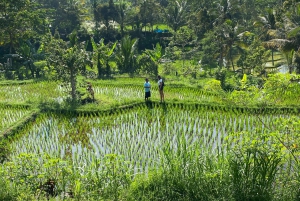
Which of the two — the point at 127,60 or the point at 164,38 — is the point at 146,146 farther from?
the point at 164,38

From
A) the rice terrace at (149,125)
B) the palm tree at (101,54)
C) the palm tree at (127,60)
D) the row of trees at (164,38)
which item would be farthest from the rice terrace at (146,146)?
the row of trees at (164,38)

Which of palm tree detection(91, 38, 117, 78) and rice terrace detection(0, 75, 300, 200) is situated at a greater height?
palm tree detection(91, 38, 117, 78)

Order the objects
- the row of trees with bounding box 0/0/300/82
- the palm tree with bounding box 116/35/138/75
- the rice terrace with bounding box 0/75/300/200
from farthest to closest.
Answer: the palm tree with bounding box 116/35/138/75, the row of trees with bounding box 0/0/300/82, the rice terrace with bounding box 0/75/300/200

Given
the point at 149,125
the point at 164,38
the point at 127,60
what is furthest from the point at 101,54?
the point at 164,38

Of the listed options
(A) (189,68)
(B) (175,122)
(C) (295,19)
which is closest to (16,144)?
(B) (175,122)

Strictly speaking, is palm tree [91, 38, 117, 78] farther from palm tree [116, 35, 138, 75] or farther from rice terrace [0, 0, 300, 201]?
palm tree [116, 35, 138, 75]

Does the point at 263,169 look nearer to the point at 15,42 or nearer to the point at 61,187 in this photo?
the point at 61,187

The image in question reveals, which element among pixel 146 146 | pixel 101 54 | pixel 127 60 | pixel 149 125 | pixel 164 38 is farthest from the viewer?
pixel 164 38

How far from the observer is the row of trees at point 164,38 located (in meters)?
16.6

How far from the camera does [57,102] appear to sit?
38.7 feet

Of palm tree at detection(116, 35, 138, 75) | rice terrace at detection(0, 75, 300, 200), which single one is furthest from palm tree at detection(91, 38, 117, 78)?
rice terrace at detection(0, 75, 300, 200)

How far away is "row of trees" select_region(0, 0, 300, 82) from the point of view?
16594mm

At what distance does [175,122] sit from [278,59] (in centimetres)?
1480

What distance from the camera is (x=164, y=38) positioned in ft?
90.2
